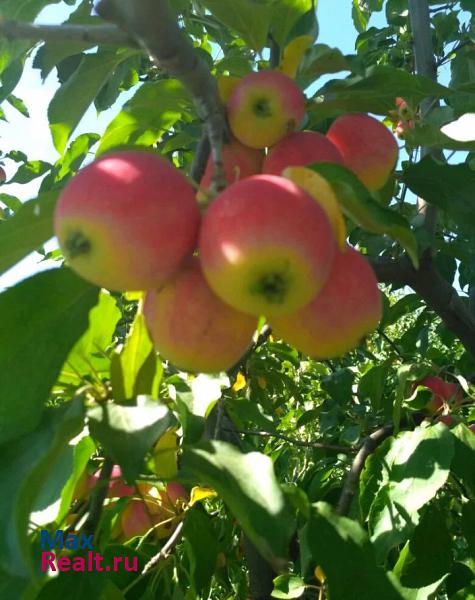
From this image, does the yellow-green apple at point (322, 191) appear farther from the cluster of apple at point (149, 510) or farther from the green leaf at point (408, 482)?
the cluster of apple at point (149, 510)

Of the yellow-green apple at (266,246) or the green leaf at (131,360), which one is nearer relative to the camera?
the yellow-green apple at (266,246)

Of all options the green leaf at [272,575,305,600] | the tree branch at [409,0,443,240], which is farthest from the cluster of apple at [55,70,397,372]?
the tree branch at [409,0,443,240]

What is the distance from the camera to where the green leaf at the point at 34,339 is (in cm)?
77

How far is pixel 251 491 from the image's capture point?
0.70 meters

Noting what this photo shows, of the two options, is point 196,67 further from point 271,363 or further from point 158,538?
point 271,363

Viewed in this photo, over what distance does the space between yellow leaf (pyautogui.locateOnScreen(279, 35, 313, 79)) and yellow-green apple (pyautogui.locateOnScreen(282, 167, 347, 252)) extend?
14.9 inches

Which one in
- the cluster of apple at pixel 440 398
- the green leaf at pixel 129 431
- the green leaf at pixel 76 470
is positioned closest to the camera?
the green leaf at pixel 129 431

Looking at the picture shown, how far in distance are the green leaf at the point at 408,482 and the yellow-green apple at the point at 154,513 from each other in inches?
16.9

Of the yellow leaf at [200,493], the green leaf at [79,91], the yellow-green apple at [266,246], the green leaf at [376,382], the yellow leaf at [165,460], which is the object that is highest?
the green leaf at [79,91]

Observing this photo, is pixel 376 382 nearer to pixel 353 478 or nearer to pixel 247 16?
pixel 353 478

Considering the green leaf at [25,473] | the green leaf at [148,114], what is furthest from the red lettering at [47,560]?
the green leaf at [148,114]

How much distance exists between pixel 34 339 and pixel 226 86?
456 millimetres

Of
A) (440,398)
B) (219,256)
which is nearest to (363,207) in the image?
(219,256)

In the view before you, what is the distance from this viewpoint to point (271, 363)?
8.45 feet
